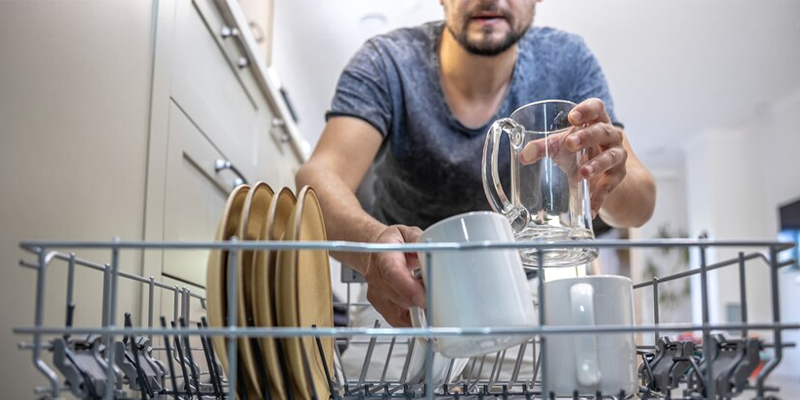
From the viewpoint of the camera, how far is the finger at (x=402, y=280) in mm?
457

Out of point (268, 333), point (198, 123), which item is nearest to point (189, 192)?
point (198, 123)

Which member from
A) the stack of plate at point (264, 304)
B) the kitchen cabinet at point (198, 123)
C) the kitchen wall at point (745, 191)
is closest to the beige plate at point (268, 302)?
the stack of plate at point (264, 304)

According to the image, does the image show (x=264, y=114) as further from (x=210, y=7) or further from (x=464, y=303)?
(x=464, y=303)

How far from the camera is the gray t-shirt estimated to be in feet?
3.82

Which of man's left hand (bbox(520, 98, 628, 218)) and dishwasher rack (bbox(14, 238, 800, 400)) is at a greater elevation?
man's left hand (bbox(520, 98, 628, 218))

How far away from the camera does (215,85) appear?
4.35 feet

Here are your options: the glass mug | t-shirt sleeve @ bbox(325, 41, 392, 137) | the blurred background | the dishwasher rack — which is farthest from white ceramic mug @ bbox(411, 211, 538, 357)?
t-shirt sleeve @ bbox(325, 41, 392, 137)

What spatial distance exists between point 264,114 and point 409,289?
1.47 m

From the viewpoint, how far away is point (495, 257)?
42 centimetres

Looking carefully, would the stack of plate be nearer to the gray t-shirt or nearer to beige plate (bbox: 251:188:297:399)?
beige plate (bbox: 251:188:297:399)

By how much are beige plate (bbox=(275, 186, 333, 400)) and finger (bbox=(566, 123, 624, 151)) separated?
21cm

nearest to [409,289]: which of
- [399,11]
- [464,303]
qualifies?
[464,303]

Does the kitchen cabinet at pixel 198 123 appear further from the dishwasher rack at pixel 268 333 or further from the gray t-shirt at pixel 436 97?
the dishwasher rack at pixel 268 333

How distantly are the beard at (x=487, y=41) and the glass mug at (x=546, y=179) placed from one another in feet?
1.67
